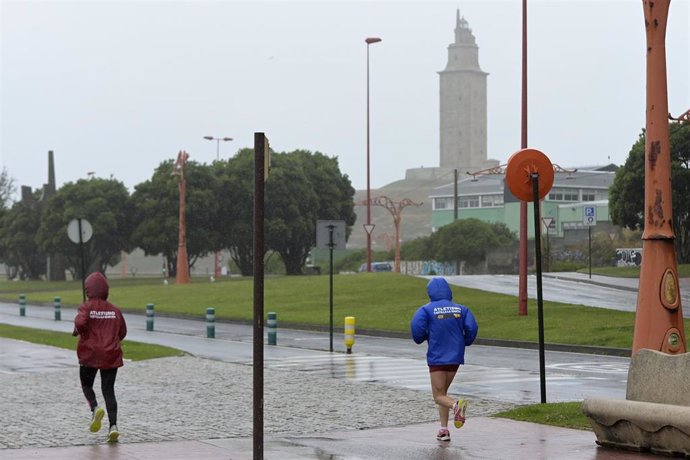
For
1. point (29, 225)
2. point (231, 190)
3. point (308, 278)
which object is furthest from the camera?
point (29, 225)

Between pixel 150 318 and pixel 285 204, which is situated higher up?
pixel 285 204

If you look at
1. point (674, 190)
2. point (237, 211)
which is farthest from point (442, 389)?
point (237, 211)

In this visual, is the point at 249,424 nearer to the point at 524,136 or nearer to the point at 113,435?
the point at 113,435

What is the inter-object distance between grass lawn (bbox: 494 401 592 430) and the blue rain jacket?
1.74 meters

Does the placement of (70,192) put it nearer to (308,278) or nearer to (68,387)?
(308,278)

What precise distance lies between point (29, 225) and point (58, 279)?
5.41 meters

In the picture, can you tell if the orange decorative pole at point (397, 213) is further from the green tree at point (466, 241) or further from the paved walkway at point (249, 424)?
the paved walkway at point (249, 424)

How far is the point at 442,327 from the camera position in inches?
482

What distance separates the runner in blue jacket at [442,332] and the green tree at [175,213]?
7053 cm

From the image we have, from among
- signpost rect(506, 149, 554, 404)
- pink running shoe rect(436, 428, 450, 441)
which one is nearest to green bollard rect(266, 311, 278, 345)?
signpost rect(506, 149, 554, 404)

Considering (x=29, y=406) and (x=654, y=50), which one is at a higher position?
(x=654, y=50)

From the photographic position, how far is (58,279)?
97750mm

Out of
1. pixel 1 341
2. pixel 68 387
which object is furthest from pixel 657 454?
pixel 1 341

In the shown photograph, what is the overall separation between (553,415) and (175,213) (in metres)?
72.8
